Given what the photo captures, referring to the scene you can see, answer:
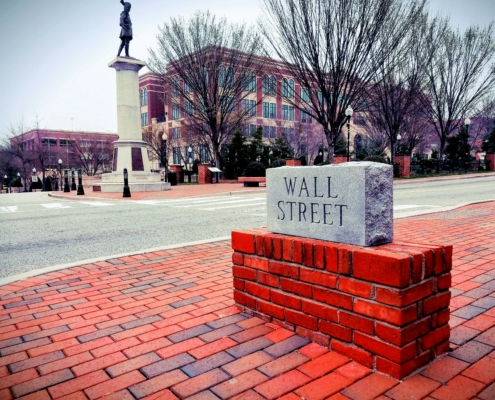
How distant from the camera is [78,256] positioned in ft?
17.5

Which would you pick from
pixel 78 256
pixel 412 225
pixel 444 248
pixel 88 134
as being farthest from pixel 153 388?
pixel 88 134

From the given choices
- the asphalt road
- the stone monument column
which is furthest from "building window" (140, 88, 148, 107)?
the asphalt road

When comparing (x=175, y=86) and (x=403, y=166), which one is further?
(x=403, y=166)

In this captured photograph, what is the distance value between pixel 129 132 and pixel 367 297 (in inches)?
989

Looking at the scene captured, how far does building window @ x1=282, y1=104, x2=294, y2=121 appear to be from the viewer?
195ft

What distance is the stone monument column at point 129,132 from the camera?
80.5 feet

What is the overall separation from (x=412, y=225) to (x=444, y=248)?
14.8ft

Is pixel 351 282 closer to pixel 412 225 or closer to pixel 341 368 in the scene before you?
pixel 341 368

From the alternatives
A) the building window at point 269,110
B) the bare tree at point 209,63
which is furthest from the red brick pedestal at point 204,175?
the building window at point 269,110

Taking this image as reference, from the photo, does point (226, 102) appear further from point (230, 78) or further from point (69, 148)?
point (69, 148)

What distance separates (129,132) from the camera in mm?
25125

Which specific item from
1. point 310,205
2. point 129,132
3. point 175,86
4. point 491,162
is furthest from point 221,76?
point 310,205

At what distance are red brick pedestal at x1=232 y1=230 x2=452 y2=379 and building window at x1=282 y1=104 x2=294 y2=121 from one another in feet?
192

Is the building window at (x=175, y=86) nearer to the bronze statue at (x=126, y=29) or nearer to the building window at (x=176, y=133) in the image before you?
the bronze statue at (x=126, y=29)
